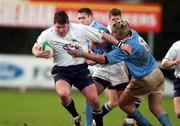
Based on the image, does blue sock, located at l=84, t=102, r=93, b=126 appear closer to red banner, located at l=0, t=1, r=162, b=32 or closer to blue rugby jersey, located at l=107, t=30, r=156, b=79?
blue rugby jersey, located at l=107, t=30, r=156, b=79

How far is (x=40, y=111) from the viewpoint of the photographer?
21875 mm

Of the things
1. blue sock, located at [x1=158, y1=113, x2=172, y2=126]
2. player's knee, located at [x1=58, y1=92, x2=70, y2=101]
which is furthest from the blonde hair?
blue sock, located at [x1=158, y1=113, x2=172, y2=126]

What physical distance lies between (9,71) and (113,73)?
14.3m

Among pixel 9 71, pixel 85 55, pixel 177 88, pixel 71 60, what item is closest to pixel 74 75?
pixel 71 60

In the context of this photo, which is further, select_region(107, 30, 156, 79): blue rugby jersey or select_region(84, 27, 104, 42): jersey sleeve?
select_region(84, 27, 104, 42): jersey sleeve

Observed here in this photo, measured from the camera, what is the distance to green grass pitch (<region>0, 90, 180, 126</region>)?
18.4 m

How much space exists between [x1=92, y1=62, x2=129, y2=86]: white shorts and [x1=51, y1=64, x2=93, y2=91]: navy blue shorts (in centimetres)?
126

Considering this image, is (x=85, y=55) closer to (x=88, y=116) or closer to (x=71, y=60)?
(x=71, y=60)

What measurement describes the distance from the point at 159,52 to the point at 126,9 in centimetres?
287

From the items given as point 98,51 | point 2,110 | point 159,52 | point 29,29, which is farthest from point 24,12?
point 98,51

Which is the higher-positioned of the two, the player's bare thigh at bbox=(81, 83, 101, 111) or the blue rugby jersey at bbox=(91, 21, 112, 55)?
the blue rugby jersey at bbox=(91, 21, 112, 55)

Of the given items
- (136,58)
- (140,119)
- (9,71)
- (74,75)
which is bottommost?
(9,71)

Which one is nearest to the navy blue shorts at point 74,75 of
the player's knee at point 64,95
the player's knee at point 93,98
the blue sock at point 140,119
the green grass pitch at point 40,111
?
the player's knee at point 93,98

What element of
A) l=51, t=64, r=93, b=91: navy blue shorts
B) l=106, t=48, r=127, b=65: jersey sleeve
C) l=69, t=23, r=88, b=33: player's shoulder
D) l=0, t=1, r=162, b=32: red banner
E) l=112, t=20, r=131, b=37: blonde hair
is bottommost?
l=0, t=1, r=162, b=32: red banner
